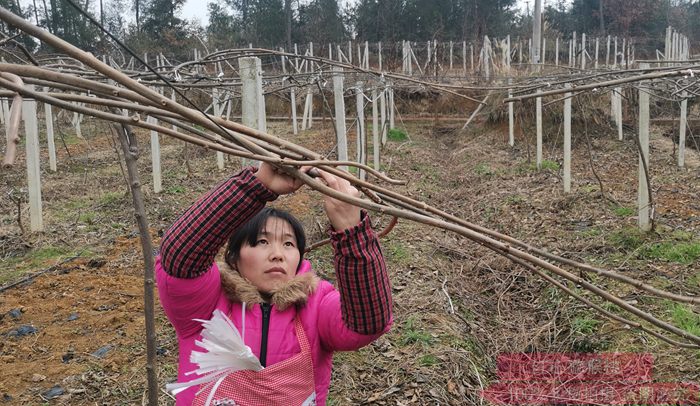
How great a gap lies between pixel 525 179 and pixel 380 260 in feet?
28.6

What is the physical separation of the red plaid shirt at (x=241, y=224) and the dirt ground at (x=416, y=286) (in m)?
2.03

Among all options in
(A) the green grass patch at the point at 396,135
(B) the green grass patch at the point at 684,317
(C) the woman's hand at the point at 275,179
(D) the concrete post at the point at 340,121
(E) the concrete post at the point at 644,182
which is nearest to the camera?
(C) the woman's hand at the point at 275,179

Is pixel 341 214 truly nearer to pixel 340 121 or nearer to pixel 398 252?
pixel 398 252

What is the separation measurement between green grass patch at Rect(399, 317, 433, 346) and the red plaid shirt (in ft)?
8.13

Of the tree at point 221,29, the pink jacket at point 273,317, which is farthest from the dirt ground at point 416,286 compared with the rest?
the tree at point 221,29

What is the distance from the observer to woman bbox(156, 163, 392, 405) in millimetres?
1293

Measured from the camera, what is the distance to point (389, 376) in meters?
3.46

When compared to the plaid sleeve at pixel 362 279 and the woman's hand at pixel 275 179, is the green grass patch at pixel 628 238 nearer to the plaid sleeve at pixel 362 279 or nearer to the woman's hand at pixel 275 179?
the plaid sleeve at pixel 362 279

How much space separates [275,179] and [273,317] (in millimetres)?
474

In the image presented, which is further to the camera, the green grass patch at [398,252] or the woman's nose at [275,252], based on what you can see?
the green grass patch at [398,252]

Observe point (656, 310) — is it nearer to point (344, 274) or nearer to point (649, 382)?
point (649, 382)

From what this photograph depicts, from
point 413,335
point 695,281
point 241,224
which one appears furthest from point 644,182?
point 241,224

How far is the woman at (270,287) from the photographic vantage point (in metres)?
1.29

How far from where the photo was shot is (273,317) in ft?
5.05
